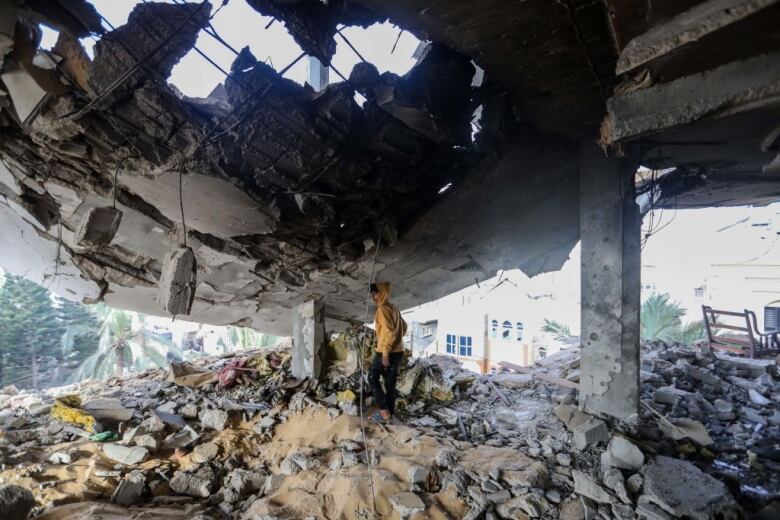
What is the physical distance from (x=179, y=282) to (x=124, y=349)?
1485cm

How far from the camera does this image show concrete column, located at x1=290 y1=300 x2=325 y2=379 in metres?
5.72

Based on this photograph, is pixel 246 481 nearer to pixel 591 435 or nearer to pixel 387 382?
pixel 387 382

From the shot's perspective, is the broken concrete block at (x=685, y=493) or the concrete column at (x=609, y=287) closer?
the broken concrete block at (x=685, y=493)

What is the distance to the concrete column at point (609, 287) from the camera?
3.78 metres

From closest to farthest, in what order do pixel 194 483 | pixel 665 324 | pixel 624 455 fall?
pixel 624 455, pixel 194 483, pixel 665 324

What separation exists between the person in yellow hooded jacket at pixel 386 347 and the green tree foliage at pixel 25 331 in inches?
1005

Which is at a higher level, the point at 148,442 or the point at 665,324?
the point at 665,324

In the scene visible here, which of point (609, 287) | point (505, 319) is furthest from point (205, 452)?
point (505, 319)

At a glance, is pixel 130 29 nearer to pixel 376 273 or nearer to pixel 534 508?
pixel 376 273

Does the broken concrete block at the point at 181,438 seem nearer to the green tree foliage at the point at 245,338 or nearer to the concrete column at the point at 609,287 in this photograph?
the concrete column at the point at 609,287

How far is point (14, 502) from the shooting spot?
2.16 metres

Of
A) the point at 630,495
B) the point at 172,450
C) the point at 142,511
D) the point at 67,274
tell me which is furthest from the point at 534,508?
the point at 67,274

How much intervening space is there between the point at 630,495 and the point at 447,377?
11.2 ft

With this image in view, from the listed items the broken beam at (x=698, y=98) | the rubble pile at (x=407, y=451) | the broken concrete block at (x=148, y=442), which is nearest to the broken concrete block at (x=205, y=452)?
the rubble pile at (x=407, y=451)
